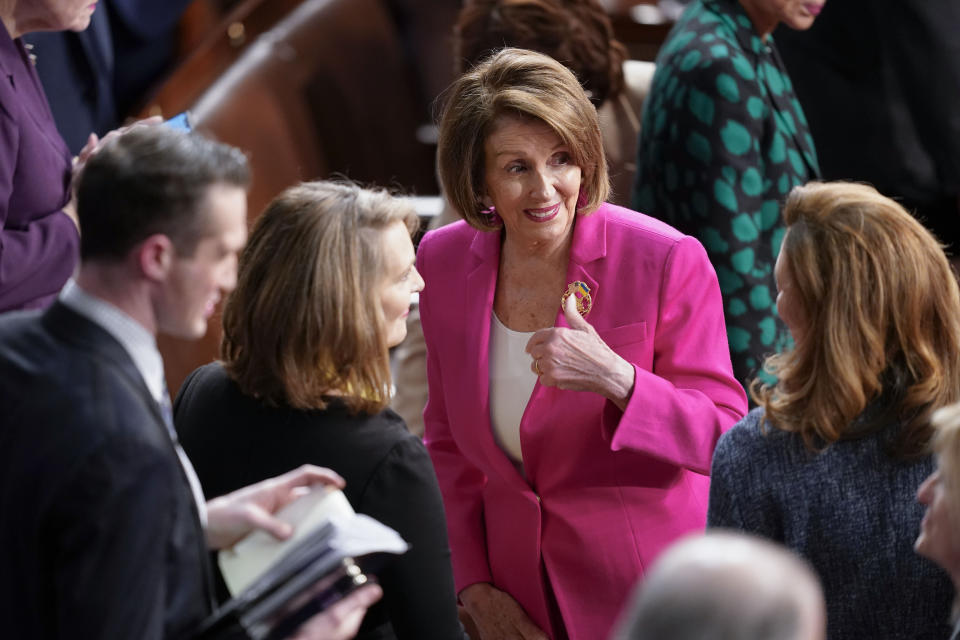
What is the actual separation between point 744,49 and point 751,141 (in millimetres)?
253

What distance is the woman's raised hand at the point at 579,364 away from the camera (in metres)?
2.15

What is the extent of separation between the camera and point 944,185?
141 inches

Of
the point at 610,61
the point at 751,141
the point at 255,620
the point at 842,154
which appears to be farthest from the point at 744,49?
the point at 255,620

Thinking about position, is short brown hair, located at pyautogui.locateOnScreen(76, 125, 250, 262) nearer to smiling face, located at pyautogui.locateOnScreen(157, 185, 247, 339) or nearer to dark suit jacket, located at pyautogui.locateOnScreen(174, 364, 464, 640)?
smiling face, located at pyautogui.locateOnScreen(157, 185, 247, 339)

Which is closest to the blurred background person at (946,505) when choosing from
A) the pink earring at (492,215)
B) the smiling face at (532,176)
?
the smiling face at (532,176)

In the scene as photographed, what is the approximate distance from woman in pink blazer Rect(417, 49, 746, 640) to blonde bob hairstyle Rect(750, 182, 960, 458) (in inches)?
15.4

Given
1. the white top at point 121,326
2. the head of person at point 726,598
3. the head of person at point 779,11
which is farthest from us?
the head of person at point 779,11

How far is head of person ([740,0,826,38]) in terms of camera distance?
3034 mm

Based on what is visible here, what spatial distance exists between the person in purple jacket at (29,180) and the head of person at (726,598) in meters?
1.75

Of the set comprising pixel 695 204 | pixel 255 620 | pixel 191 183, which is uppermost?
pixel 191 183

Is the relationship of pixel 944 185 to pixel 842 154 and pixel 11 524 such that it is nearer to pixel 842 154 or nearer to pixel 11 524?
pixel 842 154

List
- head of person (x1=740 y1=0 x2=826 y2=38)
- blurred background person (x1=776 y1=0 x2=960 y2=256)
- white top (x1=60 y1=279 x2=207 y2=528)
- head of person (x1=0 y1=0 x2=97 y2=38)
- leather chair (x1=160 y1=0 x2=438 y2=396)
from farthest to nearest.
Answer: leather chair (x1=160 y1=0 x2=438 y2=396), blurred background person (x1=776 y1=0 x2=960 y2=256), head of person (x1=740 y1=0 x2=826 y2=38), head of person (x1=0 y1=0 x2=97 y2=38), white top (x1=60 y1=279 x2=207 y2=528)

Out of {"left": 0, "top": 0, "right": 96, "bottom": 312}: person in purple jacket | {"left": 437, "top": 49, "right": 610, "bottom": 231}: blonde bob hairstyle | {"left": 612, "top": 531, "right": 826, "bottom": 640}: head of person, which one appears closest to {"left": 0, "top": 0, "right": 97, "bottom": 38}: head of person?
{"left": 0, "top": 0, "right": 96, "bottom": 312}: person in purple jacket

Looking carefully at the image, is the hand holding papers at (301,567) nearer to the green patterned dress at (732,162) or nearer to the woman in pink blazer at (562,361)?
the woman in pink blazer at (562,361)
